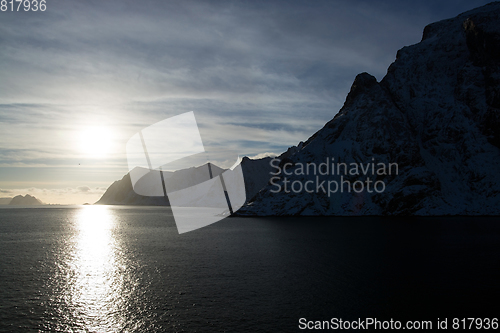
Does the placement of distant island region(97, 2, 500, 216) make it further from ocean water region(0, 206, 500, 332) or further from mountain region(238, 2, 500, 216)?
ocean water region(0, 206, 500, 332)

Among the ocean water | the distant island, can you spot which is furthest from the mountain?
the ocean water

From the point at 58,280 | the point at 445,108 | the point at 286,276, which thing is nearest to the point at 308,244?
the point at 286,276

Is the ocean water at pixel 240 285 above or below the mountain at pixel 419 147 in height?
below

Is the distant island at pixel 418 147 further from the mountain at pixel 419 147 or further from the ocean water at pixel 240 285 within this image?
the ocean water at pixel 240 285

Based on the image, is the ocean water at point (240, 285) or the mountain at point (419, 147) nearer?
the ocean water at point (240, 285)

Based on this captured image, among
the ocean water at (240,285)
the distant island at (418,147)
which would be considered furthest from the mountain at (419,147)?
the ocean water at (240,285)
